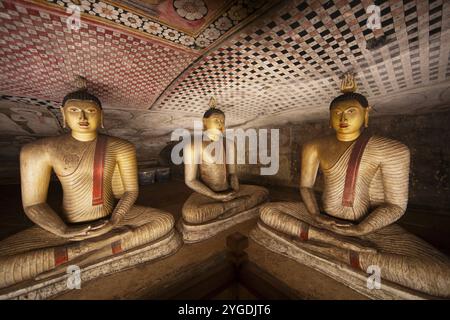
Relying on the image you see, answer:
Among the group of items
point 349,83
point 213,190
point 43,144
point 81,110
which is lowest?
point 213,190

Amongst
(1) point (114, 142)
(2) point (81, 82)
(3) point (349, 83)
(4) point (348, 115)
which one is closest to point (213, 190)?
(1) point (114, 142)

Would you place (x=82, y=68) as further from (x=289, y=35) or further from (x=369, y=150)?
(x=369, y=150)

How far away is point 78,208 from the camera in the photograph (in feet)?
6.83

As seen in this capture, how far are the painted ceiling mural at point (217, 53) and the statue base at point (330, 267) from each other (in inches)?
79.9

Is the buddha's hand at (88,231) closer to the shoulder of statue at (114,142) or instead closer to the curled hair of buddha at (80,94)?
the shoulder of statue at (114,142)

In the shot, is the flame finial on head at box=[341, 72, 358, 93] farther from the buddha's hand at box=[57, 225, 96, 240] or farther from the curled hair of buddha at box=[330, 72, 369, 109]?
the buddha's hand at box=[57, 225, 96, 240]

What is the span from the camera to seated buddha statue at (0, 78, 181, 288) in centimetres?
168

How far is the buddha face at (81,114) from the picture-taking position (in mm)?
1990

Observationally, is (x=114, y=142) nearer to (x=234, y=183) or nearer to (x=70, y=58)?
(x=70, y=58)

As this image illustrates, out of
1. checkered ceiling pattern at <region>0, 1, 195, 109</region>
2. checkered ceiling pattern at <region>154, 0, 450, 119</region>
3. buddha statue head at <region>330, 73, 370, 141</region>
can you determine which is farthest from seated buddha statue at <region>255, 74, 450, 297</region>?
checkered ceiling pattern at <region>0, 1, 195, 109</region>

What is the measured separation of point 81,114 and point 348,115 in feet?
9.50

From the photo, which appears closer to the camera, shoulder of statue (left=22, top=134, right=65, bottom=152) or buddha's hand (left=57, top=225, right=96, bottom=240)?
buddha's hand (left=57, top=225, right=96, bottom=240)

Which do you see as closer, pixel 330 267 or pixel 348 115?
pixel 330 267

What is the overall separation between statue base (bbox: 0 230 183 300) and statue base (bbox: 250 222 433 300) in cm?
111
